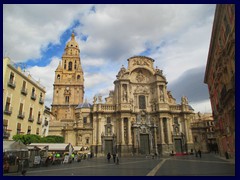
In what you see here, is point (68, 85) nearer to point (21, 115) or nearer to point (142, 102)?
point (142, 102)

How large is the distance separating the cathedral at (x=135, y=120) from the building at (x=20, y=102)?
1170 cm

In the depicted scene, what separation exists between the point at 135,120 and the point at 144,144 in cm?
482

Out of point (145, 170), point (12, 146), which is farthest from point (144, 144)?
point (12, 146)

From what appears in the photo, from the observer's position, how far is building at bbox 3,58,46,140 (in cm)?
2016

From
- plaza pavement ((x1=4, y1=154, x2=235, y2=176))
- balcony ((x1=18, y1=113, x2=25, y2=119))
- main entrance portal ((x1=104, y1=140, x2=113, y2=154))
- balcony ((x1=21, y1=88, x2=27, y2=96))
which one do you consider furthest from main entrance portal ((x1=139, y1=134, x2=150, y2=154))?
balcony ((x1=21, y1=88, x2=27, y2=96))

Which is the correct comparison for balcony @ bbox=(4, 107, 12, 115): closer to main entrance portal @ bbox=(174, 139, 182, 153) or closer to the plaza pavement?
the plaza pavement

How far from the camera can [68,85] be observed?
60.3 metres

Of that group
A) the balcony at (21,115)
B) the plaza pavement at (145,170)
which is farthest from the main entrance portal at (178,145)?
the balcony at (21,115)

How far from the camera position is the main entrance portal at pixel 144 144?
36906mm

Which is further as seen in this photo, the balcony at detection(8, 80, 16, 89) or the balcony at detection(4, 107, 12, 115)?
the balcony at detection(8, 80, 16, 89)

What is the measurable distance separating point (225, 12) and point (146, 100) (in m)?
27.4

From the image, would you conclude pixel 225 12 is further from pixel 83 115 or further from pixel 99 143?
pixel 83 115
